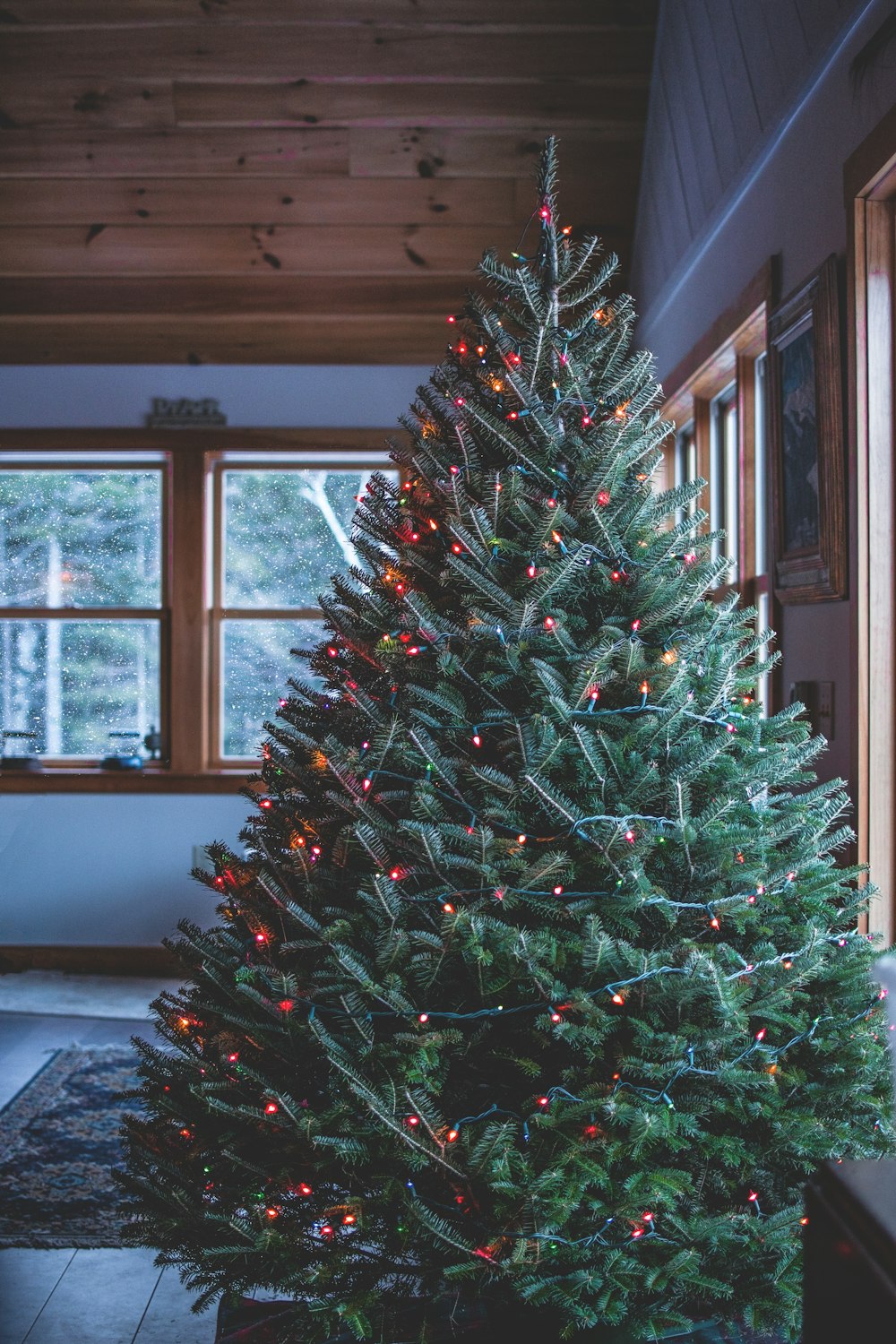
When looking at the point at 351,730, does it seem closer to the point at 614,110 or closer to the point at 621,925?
the point at 621,925

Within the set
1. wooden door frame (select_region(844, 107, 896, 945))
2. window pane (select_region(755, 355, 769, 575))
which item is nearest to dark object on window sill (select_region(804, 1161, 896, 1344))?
wooden door frame (select_region(844, 107, 896, 945))

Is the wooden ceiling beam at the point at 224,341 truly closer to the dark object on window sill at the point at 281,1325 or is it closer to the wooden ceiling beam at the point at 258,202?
the wooden ceiling beam at the point at 258,202

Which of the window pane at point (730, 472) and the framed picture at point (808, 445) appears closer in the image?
the framed picture at point (808, 445)

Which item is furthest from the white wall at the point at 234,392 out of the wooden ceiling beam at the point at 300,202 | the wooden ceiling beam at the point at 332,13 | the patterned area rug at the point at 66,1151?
the patterned area rug at the point at 66,1151

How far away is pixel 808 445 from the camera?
218 cm

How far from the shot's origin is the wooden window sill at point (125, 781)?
14.8 feet

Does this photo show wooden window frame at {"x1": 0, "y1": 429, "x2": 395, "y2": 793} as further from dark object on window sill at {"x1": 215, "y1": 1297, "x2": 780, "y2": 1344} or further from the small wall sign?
dark object on window sill at {"x1": 215, "y1": 1297, "x2": 780, "y2": 1344}

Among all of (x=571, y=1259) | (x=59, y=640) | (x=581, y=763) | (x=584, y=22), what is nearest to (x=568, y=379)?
(x=581, y=763)

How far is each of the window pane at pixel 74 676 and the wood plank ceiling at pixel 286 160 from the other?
116 cm

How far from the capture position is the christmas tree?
134 centimetres

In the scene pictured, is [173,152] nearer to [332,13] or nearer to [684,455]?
[332,13]

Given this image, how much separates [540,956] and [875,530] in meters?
1.06

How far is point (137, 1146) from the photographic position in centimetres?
172

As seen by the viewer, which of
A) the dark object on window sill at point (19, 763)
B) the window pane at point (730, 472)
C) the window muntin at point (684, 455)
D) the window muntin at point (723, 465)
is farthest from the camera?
the dark object on window sill at point (19, 763)
